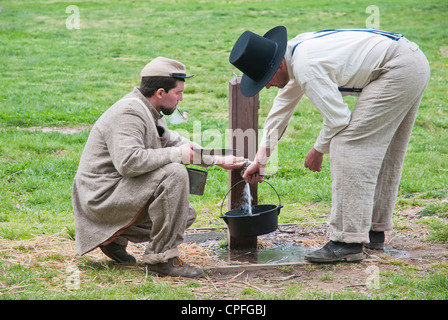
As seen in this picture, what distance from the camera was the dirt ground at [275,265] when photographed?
164 inches

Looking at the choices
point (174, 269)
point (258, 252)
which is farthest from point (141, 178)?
point (258, 252)

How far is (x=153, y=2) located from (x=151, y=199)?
21.5 m

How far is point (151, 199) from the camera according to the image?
420 centimetres

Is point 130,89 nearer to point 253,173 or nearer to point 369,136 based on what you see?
point 253,173

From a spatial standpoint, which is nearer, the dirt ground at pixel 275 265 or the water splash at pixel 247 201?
the dirt ground at pixel 275 265

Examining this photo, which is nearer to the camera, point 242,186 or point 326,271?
point 326,271

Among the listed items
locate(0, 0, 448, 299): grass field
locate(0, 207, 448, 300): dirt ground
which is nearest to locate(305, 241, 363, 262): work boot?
locate(0, 207, 448, 300): dirt ground

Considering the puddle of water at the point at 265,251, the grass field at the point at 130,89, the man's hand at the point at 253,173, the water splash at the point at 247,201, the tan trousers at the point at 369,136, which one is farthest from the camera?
the grass field at the point at 130,89

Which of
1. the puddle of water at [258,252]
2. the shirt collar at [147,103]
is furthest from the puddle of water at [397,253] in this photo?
the shirt collar at [147,103]

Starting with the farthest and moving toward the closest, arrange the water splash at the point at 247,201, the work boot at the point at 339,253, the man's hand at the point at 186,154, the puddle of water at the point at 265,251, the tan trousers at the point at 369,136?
the water splash at the point at 247,201 → the puddle of water at the point at 265,251 → the work boot at the point at 339,253 → the tan trousers at the point at 369,136 → the man's hand at the point at 186,154

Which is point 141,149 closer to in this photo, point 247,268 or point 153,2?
point 247,268

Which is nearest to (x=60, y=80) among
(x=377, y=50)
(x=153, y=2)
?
(x=377, y=50)

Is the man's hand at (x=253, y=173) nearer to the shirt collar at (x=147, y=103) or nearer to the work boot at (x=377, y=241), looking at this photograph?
the shirt collar at (x=147, y=103)

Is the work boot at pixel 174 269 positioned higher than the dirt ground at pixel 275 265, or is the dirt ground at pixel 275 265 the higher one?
the work boot at pixel 174 269
